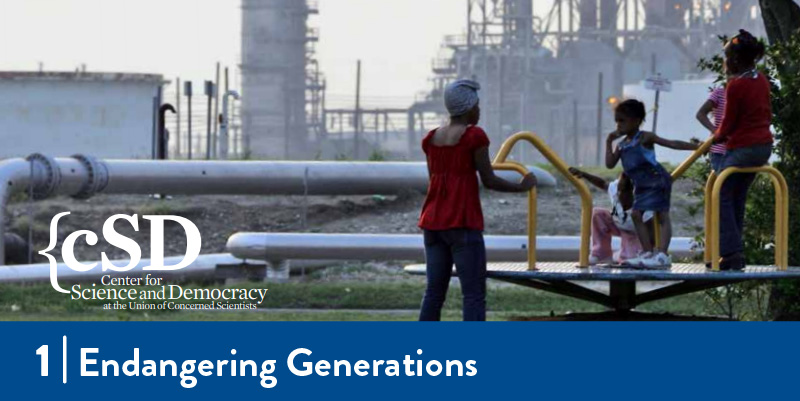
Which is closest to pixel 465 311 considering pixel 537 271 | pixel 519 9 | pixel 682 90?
pixel 537 271

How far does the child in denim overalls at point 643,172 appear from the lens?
38.5ft

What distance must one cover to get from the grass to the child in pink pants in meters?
4.72

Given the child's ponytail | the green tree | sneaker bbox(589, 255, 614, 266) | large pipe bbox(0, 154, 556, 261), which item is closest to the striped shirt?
the child's ponytail

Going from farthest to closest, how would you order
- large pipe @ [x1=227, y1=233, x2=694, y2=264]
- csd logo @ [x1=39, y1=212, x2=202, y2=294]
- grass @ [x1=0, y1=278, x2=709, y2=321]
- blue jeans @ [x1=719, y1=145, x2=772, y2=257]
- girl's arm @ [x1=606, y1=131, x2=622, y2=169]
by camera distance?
csd logo @ [x1=39, y1=212, x2=202, y2=294]
large pipe @ [x1=227, y1=233, x2=694, y2=264]
grass @ [x1=0, y1=278, x2=709, y2=321]
girl's arm @ [x1=606, y1=131, x2=622, y2=169]
blue jeans @ [x1=719, y1=145, x2=772, y2=257]

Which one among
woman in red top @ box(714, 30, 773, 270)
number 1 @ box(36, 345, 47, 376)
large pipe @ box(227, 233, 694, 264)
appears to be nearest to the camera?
number 1 @ box(36, 345, 47, 376)

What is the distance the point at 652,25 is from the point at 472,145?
289 ft

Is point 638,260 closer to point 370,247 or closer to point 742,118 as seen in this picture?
point 742,118

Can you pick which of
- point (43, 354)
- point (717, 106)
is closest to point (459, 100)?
point (717, 106)

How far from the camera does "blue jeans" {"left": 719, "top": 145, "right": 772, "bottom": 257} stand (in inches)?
453

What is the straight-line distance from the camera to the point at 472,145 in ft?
35.7

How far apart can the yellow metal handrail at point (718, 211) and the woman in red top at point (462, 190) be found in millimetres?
1432

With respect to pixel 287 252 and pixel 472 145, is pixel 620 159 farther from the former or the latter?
pixel 287 252

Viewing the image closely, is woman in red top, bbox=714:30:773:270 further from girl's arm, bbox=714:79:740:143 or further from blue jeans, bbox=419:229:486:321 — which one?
blue jeans, bbox=419:229:486:321

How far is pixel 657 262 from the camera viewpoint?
11.7 m
